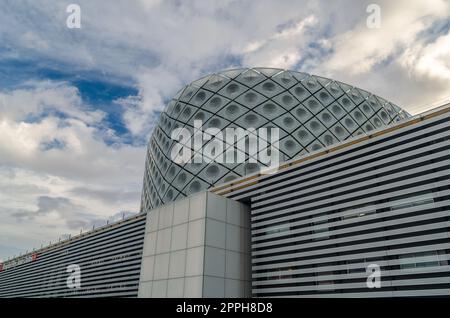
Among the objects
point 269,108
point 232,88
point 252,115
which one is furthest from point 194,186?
point 232,88

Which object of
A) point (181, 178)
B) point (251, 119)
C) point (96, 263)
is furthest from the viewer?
point (96, 263)

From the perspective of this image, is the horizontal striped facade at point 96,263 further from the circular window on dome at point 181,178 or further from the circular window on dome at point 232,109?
the circular window on dome at point 232,109

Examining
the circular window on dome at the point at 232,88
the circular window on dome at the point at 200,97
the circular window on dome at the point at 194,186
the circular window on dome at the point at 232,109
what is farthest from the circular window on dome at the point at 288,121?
the circular window on dome at the point at 194,186

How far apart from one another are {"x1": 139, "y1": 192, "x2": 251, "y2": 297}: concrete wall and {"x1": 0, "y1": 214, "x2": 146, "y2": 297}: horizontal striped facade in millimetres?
15260

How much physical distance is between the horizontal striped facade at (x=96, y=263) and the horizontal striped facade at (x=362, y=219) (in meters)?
17.8

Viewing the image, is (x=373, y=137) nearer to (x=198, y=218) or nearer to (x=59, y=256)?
(x=198, y=218)

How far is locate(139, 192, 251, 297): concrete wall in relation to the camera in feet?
63.8

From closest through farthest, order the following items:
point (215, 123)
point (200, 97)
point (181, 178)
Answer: point (181, 178)
point (215, 123)
point (200, 97)

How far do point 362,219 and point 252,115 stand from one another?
24.7m

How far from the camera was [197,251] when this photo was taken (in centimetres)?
1967

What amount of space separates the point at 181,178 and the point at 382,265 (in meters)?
26.7

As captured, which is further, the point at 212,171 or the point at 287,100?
the point at 287,100

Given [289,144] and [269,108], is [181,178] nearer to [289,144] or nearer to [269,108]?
[289,144]
